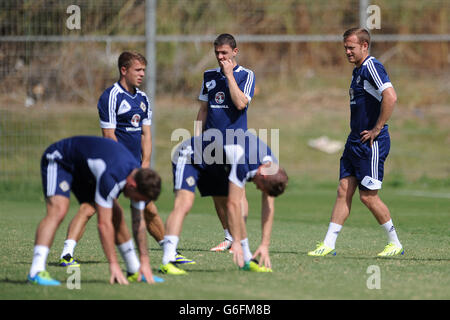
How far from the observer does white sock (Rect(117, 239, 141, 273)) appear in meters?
7.18

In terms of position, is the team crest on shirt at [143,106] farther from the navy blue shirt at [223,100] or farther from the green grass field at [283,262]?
the green grass field at [283,262]

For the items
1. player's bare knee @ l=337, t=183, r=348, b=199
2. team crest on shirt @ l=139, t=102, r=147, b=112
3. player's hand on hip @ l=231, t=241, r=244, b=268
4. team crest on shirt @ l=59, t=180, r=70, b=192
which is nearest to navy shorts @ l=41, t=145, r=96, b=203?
team crest on shirt @ l=59, t=180, r=70, b=192

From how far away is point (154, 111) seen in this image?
57.2ft

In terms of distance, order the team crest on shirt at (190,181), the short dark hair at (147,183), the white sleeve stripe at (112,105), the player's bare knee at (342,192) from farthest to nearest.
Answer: the player's bare knee at (342,192) < the white sleeve stripe at (112,105) < the team crest on shirt at (190,181) < the short dark hair at (147,183)

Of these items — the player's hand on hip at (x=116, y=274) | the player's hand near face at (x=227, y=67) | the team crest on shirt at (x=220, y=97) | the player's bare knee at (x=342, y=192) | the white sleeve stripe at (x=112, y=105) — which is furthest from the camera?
the player's bare knee at (x=342, y=192)

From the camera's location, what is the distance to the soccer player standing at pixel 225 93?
871 centimetres

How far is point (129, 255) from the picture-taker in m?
7.21

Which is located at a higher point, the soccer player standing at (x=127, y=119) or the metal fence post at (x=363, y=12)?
the metal fence post at (x=363, y=12)

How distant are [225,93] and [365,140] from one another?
171 centimetres

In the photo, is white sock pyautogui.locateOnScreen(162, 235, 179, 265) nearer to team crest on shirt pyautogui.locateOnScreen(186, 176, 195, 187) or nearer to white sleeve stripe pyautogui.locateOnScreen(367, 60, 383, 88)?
team crest on shirt pyautogui.locateOnScreen(186, 176, 195, 187)

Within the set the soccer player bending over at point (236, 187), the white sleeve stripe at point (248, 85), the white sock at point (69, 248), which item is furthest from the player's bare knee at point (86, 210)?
the white sleeve stripe at point (248, 85)

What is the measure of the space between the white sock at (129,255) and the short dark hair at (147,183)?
0.67 metres

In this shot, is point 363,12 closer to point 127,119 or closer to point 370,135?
point 370,135

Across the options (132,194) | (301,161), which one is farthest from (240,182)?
(301,161)
